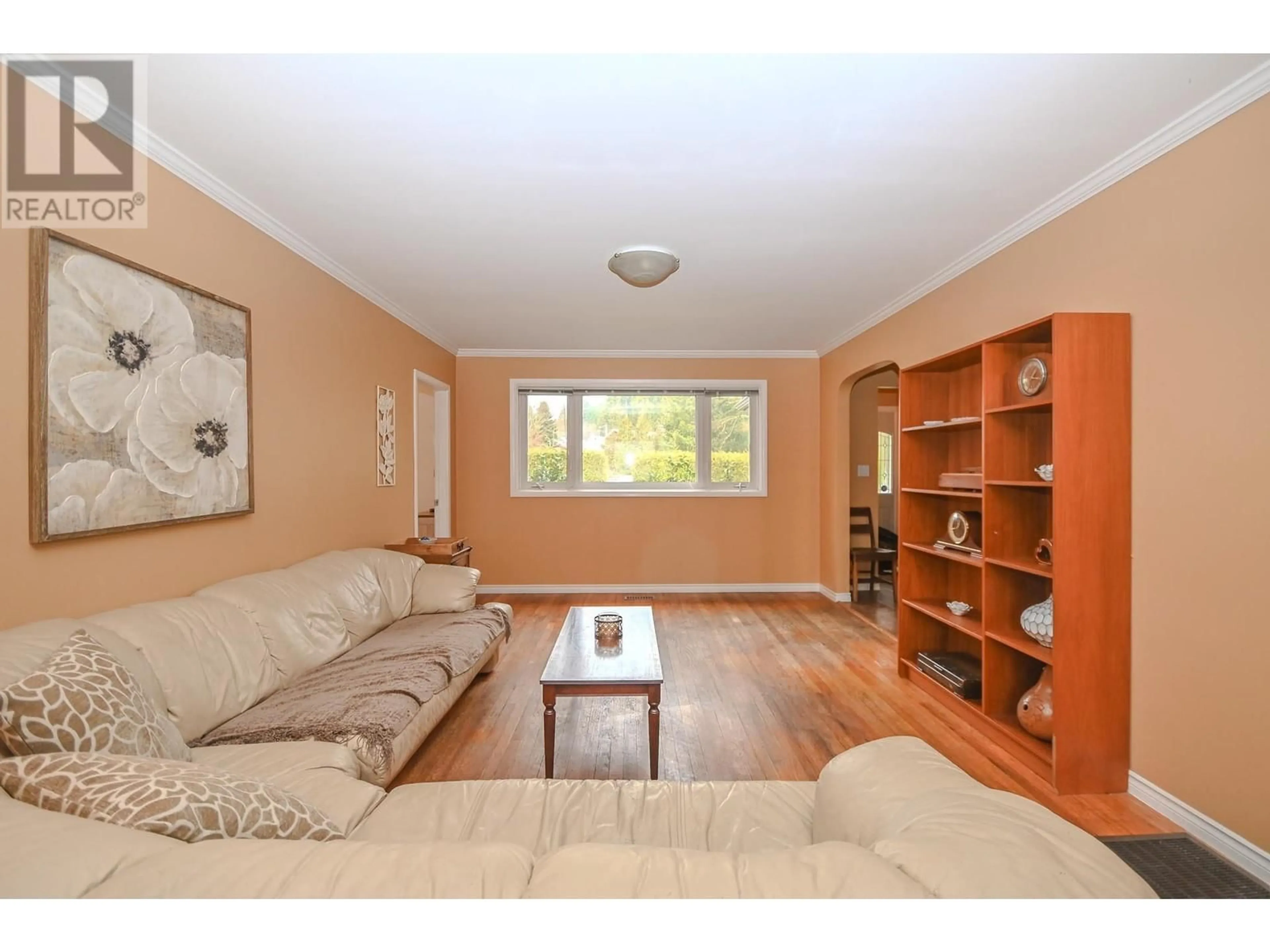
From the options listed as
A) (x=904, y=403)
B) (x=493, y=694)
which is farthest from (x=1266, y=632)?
(x=493, y=694)

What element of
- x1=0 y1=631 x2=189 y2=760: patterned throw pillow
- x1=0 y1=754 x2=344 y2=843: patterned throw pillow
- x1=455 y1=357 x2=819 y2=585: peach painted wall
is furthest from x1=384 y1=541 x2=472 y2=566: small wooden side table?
x1=0 y1=754 x2=344 y2=843: patterned throw pillow

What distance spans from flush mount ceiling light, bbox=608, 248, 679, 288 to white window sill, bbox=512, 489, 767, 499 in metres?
3.08

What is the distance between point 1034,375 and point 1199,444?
690 mm

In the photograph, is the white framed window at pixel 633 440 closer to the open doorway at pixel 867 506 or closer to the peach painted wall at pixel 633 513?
the peach painted wall at pixel 633 513

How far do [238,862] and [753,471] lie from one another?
566cm

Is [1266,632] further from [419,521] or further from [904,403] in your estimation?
[419,521]

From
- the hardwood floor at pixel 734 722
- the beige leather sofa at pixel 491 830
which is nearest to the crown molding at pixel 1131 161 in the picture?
the beige leather sofa at pixel 491 830

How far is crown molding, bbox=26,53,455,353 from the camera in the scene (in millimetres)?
Answer: 1909

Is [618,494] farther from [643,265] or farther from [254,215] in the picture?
[254,215]

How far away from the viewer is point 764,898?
2.40 ft

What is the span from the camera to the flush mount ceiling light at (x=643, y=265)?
9.75 ft

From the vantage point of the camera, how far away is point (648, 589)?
6.00m

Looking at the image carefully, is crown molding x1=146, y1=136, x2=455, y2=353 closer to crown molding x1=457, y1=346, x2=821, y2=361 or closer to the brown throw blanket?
crown molding x1=457, y1=346, x2=821, y2=361
